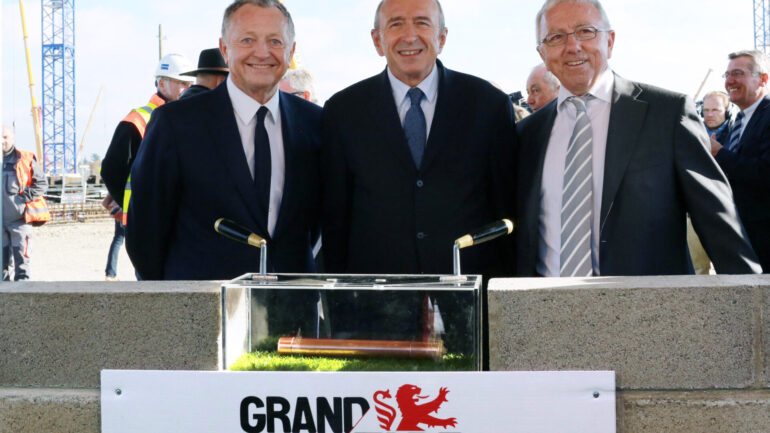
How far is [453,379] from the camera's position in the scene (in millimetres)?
1823

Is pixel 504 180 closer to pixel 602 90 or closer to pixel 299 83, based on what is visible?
pixel 602 90

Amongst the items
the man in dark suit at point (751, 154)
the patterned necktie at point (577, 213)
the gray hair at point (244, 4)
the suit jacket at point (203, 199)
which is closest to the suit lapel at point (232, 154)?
the suit jacket at point (203, 199)

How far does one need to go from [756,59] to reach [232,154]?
366 cm

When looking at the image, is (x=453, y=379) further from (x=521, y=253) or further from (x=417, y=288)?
(x=521, y=253)

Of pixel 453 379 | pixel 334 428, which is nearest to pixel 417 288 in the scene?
pixel 453 379

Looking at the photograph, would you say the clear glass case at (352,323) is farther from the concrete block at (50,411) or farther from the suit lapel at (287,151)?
the suit lapel at (287,151)

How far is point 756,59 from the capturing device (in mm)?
5066

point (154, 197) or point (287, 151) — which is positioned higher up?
point (287, 151)

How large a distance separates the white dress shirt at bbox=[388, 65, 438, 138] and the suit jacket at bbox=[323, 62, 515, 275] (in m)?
0.04

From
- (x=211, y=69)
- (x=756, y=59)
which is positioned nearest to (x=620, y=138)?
(x=211, y=69)

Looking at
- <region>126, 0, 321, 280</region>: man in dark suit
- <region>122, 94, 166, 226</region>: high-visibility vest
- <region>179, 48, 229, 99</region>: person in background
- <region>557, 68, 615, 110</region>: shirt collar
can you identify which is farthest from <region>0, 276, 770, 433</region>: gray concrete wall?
<region>179, 48, 229, 99</region>: person in background

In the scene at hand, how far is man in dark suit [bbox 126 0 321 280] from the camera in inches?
110

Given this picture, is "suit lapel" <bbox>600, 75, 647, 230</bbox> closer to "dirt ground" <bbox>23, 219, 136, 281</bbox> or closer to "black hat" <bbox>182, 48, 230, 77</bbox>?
"black hat" <bbox>182, 48, 230, 77</bbox>

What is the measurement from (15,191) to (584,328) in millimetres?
6344
